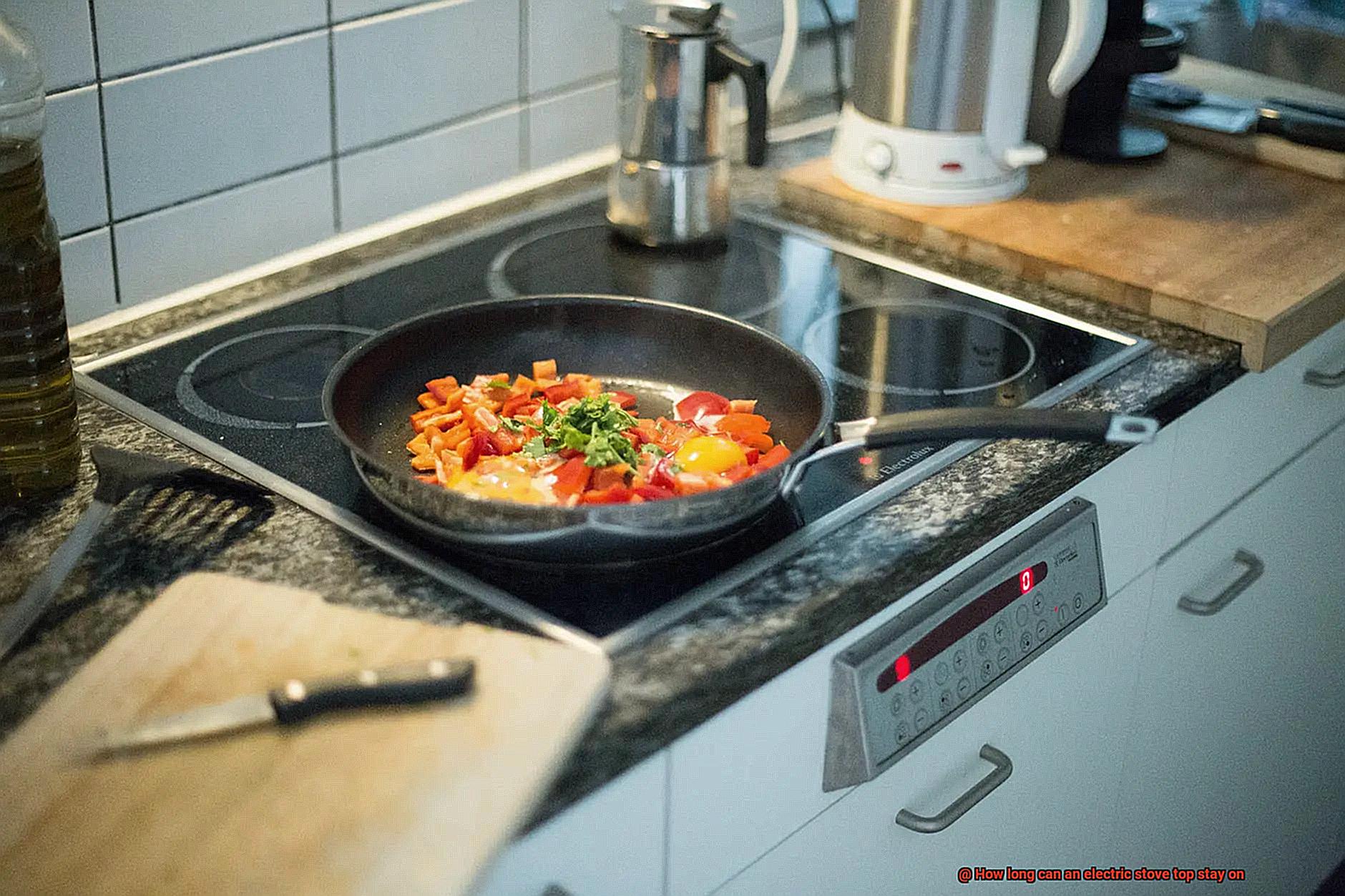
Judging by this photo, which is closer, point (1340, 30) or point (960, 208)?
point (960, 208)

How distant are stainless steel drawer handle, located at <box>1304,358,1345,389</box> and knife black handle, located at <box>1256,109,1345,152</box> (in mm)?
295

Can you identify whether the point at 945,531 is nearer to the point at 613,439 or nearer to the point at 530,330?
the point at 613,439

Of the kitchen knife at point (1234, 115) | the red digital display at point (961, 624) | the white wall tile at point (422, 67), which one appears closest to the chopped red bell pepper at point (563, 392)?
the red digital display at point (961, 624)

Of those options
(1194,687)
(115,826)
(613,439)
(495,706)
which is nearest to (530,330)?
(613,439)

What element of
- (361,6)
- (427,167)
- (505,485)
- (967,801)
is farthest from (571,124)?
(967,801)

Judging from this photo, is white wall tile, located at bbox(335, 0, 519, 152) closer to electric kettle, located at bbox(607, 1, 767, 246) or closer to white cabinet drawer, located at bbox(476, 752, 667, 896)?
electric kettle, located at bbox(607, 1, 767, 246)

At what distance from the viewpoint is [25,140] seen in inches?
39.4

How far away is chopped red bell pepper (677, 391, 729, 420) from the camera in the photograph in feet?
3.81

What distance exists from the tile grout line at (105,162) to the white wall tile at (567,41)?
482mm

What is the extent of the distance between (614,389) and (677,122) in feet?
1.09

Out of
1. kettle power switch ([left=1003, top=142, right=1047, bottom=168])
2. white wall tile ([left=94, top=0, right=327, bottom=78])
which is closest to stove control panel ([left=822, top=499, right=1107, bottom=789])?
kettle power switch ([left=1003, top=142, right=1047, bottom=168])

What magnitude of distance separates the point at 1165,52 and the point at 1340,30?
396 millimetres

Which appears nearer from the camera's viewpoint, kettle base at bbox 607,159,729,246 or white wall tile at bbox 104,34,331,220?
white wall tile at bbox 104,34,331,220

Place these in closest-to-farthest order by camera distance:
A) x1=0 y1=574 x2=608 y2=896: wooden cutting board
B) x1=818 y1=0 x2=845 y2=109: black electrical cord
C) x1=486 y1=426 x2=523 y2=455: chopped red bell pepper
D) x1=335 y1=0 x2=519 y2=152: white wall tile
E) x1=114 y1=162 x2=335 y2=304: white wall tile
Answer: x1=0 y1=574 x2=608 y2=896: wooden cutting board, x1=486 y1=426 x2=523 y2=455: chopped red bell pepper, x1=114 y1=162 x2=335 y2=304: white wall tile, x1=335 y1=0 x2=519 y2=152: white wall tile, x1=818 y1=0 x2=845 y2=109: black electrical cord
